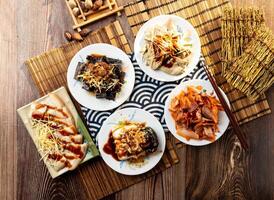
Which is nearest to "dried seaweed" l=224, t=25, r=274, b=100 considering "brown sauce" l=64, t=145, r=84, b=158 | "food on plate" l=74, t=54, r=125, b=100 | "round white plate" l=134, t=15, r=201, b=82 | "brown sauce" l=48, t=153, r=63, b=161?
"round white plate" l=134, t=15, r=201, b=82

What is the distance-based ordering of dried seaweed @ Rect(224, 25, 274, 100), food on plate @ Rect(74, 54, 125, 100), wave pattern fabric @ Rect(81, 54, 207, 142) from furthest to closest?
wave pattern fabric @ Rect(81, 54, 207, 142)
food on plate @ Rect(74, 54, 125, 100)
dried seaweed @ Rect(224, 25, 274, 100)

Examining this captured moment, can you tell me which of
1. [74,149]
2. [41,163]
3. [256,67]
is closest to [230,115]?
[256,67]

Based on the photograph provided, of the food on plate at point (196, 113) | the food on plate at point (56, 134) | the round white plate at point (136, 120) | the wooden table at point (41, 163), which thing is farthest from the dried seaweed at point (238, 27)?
the food on plate at point (56, 134)

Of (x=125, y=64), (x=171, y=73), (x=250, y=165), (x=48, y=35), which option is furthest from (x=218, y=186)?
(x=48, y=35)

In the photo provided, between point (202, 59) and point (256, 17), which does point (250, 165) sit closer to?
point (202, 59)

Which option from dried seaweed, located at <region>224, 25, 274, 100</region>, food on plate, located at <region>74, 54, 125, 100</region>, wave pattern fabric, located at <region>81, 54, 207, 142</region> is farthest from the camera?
wave pattern fabric, located at <region>81, 54, 207, 142</region>

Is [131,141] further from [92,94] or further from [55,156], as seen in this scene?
[55,156]

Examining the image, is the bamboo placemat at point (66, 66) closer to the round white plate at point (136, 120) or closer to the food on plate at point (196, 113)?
the round white plate at point (136, 120)

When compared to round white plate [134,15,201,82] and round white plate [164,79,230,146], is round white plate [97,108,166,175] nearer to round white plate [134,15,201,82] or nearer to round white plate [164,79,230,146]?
round white plate [164,79,230,146]
